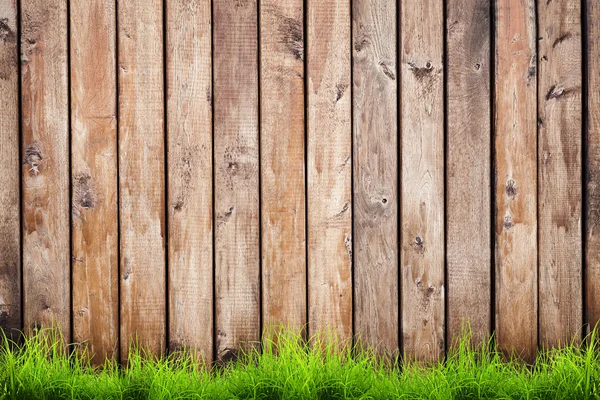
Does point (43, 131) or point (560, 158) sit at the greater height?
point (43, 131)

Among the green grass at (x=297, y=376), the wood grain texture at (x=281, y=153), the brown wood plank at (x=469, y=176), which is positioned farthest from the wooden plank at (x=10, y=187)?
the brown wood plank at (x=469, y=176)

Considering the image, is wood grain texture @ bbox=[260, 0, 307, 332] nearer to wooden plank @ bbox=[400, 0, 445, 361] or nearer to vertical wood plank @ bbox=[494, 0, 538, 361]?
wooden plank @ bbox=[400, 0, 445, 361]

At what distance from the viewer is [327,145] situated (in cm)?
224

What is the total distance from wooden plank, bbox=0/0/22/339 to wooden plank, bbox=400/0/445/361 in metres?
1.45

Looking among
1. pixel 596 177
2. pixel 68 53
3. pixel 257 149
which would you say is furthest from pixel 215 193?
pixel 596 177

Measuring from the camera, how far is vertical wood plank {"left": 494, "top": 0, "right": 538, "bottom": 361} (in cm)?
228

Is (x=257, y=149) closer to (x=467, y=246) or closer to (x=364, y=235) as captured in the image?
(x=364, y=235)

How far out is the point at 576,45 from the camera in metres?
2.29

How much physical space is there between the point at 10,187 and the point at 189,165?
0.67m

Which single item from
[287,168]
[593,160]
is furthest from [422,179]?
[593,160]

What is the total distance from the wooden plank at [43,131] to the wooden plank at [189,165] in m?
0.40

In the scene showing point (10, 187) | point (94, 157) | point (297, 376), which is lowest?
point (297, 376)

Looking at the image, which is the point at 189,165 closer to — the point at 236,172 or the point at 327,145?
the point at 236,172

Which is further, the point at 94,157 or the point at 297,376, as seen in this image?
the point at 94,157
